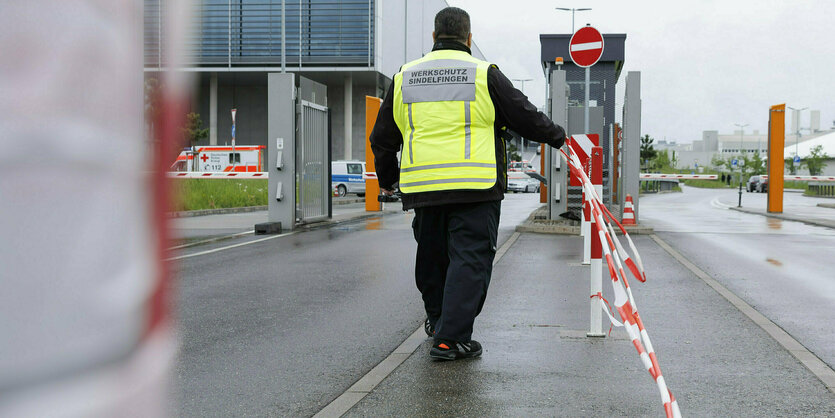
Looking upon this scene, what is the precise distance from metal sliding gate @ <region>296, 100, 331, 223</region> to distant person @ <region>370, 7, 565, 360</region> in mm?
10944

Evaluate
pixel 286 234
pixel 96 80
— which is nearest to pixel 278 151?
pixel 286 234

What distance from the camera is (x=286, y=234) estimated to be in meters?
14.4

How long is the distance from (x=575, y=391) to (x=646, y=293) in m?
3.60

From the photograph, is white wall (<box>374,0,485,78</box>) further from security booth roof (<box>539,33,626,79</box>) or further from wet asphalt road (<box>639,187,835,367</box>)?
wet asphalt road (<box>639,187,835,367</box>)

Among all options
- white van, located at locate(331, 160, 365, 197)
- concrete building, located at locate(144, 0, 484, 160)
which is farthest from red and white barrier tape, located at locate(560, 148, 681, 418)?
white van, located at locate(331, 160, 365, 197)

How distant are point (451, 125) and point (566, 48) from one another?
64.2 ft

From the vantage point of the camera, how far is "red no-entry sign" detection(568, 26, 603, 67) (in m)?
13.5

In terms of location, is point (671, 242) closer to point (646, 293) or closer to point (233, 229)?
point (646, 293)

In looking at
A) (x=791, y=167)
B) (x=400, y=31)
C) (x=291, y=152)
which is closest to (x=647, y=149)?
(x=791, y=167)

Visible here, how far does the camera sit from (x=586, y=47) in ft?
44.3

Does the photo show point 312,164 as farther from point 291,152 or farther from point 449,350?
point 449,350

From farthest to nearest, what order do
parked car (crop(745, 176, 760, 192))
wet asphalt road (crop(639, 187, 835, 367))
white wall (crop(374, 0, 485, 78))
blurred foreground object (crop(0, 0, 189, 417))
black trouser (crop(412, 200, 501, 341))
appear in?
parked car (crop(745, 176, 760, 192))
white wall (crop(374, 0, 485, 78))
wet asphalt road (crop(639, 187, 835, 367))
black trouser (crop(412, 200, 501, 341))
blurred foreground object (crop(0, 0, 189, 417))

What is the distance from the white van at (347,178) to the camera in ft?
126

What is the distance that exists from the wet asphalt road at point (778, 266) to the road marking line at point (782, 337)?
0.21ft
